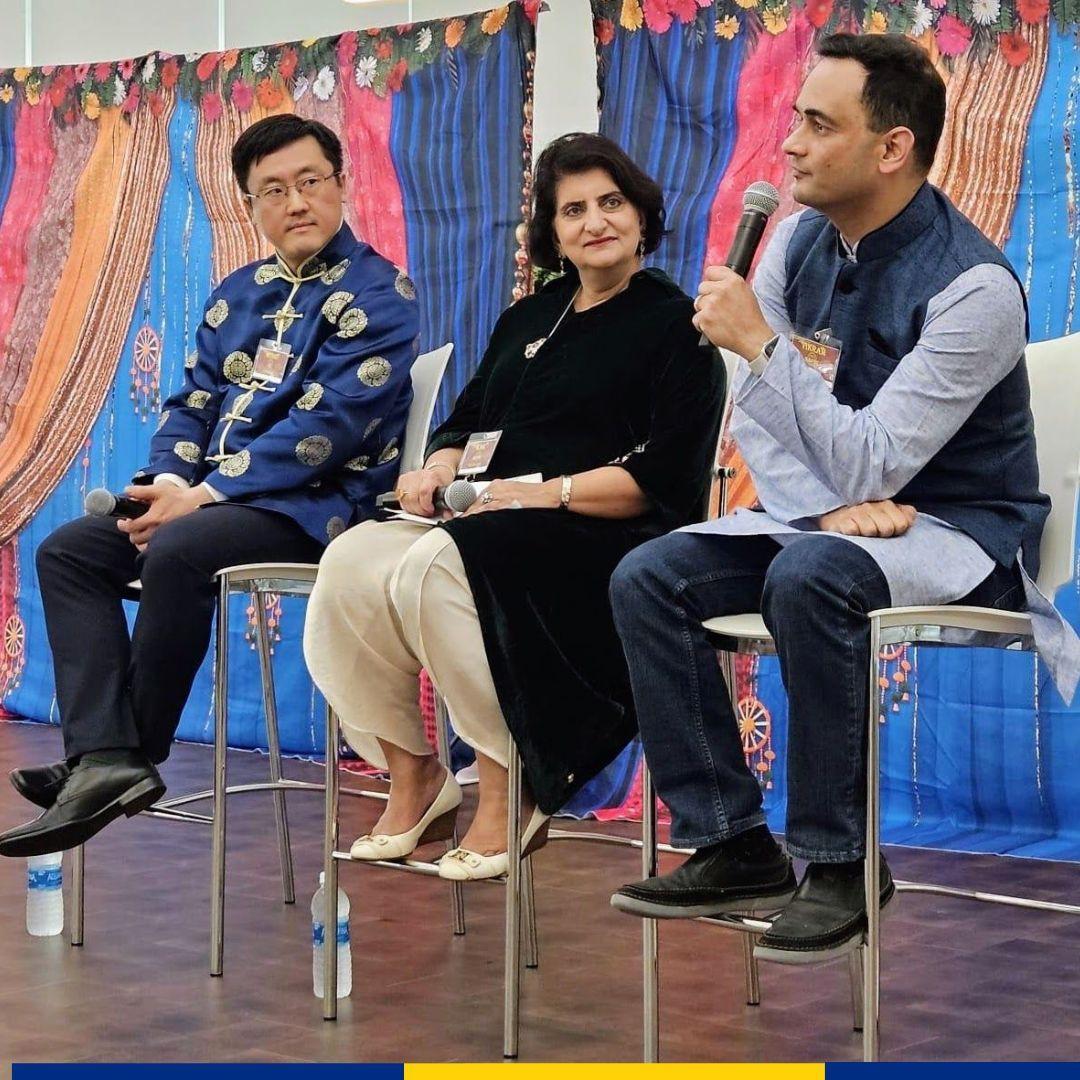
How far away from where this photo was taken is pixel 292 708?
16.5 ft

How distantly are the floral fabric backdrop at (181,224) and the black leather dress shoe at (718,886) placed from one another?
A: 2.37 metres

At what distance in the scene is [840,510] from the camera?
7.51 feet

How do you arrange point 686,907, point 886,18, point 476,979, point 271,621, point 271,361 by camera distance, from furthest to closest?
point 271,621 < point 886,18 < point 271,361 < point 476,979 < point 686,907

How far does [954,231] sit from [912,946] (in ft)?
4.30

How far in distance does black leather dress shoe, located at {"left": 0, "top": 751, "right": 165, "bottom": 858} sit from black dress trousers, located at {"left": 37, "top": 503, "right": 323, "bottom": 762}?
0.12 ft

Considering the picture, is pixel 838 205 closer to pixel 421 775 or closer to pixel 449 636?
pixel 449 636

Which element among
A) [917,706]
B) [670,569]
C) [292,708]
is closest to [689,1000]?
[670,569]

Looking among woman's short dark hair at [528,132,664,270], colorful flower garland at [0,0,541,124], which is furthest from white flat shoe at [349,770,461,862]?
colorful flower garland at [0,0,541,124]

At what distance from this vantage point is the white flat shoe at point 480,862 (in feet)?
8.21

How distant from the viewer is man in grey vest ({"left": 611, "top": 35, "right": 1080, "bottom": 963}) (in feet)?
6.97

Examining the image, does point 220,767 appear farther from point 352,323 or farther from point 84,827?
point 352,323

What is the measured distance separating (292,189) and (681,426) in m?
1.04

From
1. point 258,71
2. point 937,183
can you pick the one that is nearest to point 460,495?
point 937,183

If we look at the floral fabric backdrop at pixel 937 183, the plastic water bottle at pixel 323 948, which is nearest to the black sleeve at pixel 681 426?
the plastic water bottle at pixel 323 948
